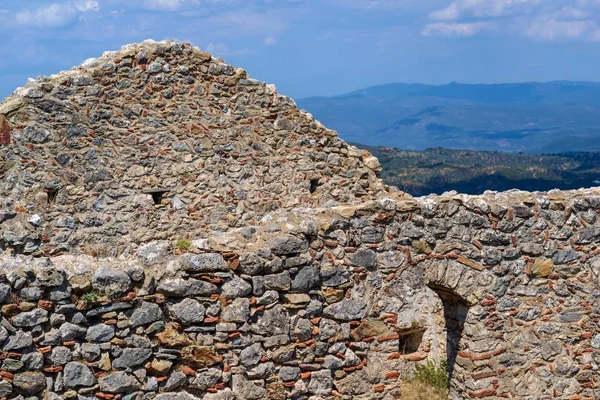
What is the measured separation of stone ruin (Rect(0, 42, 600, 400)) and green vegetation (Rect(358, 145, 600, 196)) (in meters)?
56.8

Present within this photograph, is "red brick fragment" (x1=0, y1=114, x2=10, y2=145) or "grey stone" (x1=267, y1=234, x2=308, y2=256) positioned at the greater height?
"red brick fragment" (x1=0, y1=114, x2=10, y2=145)

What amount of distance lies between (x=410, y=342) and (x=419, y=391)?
60cm

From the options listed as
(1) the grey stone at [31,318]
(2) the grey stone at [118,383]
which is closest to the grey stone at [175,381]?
(2) the grey stone at [118,383]

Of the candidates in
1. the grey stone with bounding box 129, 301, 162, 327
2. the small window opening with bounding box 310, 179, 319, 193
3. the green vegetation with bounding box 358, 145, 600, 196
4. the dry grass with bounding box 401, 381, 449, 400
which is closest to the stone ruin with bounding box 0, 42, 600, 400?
the grey stone with bounding box 129, 301, 162, 327

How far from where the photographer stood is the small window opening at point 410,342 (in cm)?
816

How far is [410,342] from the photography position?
8352 mm

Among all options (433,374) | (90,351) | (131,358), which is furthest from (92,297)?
(433,374)

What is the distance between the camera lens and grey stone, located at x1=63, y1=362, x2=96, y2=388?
6180 mm

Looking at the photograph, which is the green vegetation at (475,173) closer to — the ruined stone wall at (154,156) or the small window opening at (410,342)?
the ruined stone wall at (154,156)

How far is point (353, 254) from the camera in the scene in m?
7.48

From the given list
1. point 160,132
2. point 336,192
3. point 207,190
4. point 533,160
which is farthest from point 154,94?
point 533,160

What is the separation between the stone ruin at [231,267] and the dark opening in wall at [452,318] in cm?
3

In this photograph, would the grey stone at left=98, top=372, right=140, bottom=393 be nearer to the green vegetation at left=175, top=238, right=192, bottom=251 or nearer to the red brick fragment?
the green vegetation at left=175, top=238, right=192, bottom=251

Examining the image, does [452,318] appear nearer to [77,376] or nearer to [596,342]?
[596,342]
